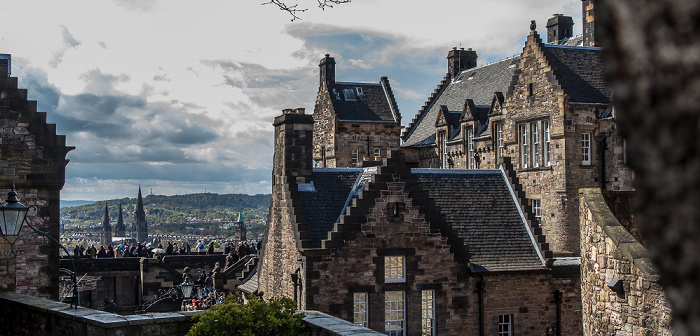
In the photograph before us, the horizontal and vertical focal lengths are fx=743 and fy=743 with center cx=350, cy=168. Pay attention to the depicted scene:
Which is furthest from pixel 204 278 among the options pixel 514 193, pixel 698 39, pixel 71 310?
pixel 698 39

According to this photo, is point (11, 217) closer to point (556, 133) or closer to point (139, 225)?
point (556, 133)

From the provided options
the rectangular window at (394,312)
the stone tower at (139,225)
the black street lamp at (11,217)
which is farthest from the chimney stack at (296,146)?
the stone tower at (139,225)

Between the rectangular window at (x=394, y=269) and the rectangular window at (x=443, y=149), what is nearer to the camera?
the rectangular window at (x=394, y=269)

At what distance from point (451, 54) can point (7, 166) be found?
130ft

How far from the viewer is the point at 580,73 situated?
35812mm

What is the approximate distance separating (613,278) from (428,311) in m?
10.8

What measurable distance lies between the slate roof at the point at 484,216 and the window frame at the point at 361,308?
12.3 feet

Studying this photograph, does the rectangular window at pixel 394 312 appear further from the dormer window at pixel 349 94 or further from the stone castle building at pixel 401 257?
the dormer window at pixel 349 94

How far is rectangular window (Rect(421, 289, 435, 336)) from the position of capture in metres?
23.8

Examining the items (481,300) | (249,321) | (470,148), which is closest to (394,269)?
(481,300)

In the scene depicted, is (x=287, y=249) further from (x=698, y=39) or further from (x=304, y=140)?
(x=698, y=39)

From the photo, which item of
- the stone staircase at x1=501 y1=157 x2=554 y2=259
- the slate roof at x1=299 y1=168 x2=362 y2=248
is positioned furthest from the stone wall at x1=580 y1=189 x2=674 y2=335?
the slate roof at x1=299 y1=168 x2=362 y2=248

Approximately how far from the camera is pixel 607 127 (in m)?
34.5

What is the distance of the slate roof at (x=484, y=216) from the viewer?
25.0 m
